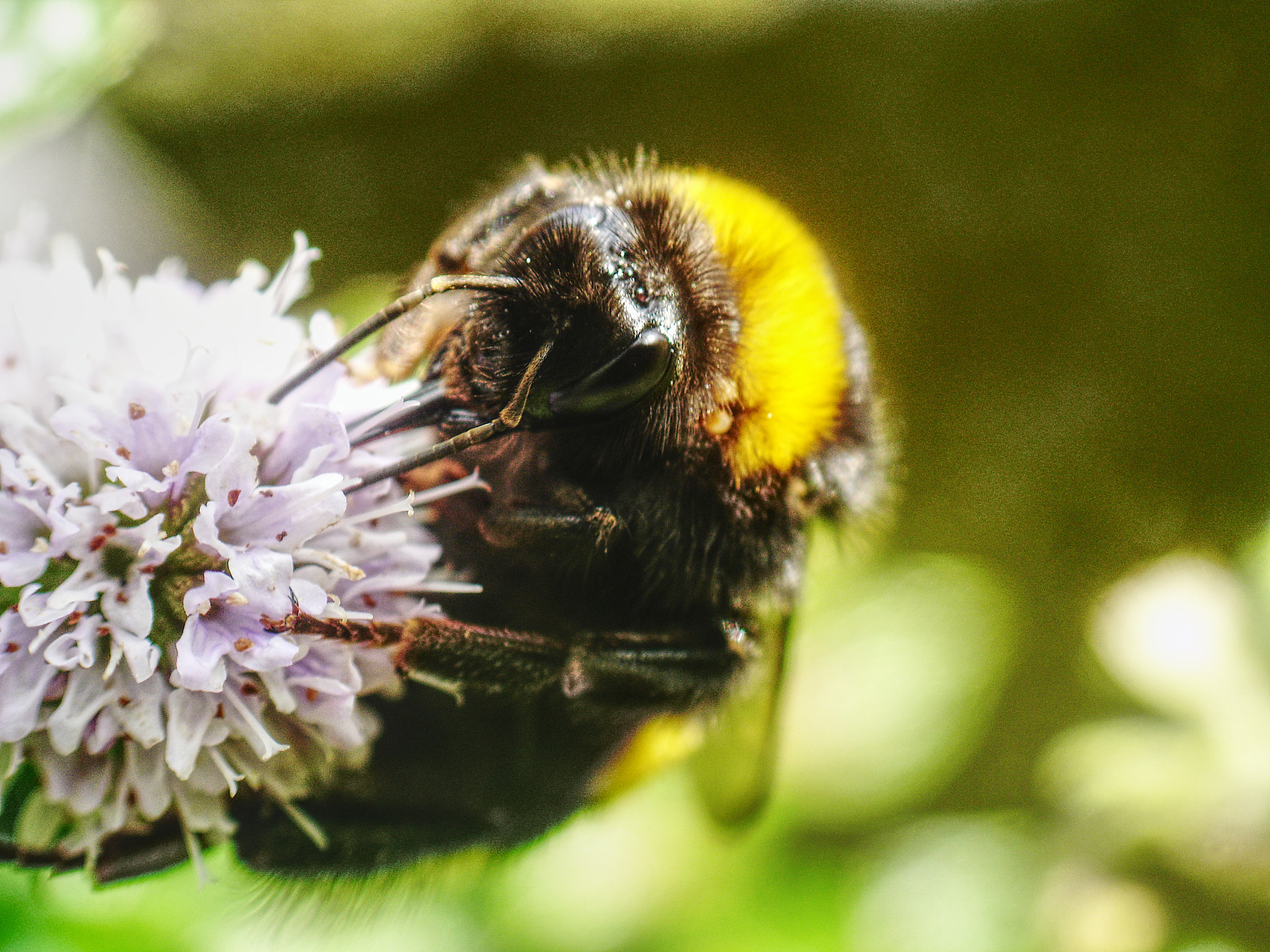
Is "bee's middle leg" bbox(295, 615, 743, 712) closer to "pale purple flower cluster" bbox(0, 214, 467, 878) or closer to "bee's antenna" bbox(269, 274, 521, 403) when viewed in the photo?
"pale purple flower cluster" bbox(0, 214, 467, 878)

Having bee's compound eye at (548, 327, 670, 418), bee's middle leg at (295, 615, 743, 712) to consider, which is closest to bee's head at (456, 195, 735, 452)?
bee's compound eye at (548, 327, 670, 418)

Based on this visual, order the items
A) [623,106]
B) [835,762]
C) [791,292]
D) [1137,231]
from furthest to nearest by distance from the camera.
Answer: [623,106] → [1137,231] → [835,762] → [791,292]

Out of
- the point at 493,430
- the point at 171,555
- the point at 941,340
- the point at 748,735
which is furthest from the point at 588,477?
the point at 941,340

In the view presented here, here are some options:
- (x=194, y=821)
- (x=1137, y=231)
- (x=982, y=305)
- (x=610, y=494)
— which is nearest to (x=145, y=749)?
(x=194, y=821)

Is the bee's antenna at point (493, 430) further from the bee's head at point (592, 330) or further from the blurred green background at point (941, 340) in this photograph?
the blurred green background at point (941, 340)

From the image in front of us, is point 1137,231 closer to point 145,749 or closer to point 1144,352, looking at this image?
point 1144,352

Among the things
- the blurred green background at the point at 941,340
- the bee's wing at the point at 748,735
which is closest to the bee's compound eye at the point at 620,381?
the bee's wing at the point at 748,735
